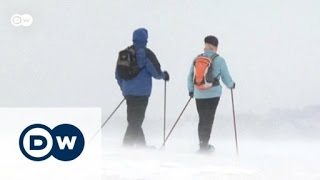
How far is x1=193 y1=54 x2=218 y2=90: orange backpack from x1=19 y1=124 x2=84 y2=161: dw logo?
2.96 feet

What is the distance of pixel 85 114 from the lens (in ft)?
77.6

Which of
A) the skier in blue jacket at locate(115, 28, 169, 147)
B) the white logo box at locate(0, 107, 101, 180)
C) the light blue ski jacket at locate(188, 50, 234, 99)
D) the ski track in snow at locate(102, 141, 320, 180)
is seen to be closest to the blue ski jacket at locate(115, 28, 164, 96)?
the skier in blue jacket at locate(115, 28, 169, 147)

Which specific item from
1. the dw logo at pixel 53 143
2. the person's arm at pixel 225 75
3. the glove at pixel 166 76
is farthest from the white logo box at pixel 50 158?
the person's arm at pixel 225 75

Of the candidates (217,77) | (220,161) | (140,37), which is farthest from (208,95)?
(140,37)

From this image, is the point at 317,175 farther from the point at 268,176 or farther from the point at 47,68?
the point at 47,68

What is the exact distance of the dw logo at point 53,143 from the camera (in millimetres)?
23547

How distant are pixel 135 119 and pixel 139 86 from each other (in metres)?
0.23

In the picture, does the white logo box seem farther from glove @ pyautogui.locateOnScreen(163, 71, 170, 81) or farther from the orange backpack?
the orange backpack

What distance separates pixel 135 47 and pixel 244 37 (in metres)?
0.78

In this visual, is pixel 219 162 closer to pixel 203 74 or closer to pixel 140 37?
pixel 203 74

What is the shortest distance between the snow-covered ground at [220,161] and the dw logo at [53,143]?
0.80 feet

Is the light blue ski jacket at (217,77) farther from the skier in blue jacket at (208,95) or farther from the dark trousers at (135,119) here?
the dark trousers at (135,119)

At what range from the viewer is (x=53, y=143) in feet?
77.3

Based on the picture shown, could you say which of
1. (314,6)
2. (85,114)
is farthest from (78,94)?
(314,6)
